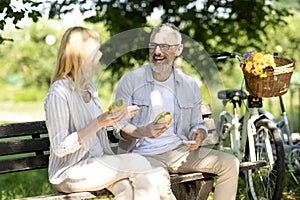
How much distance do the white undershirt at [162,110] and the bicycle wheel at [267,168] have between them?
87 centimetres

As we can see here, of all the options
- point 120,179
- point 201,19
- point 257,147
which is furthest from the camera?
point 201,19

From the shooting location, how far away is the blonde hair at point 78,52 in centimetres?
298

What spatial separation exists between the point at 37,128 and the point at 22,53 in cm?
1228

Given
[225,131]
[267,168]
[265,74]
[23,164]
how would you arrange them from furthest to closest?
[225,131] < [267,168] < [265,74] < [23,164]

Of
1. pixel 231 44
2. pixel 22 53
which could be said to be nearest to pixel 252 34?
pixel 231 44

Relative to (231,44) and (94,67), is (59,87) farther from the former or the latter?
(231,44)

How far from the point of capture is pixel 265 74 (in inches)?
145

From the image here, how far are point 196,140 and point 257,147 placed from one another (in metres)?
1.12

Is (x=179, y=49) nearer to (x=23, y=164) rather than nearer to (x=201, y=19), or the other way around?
(x=23, y=164)

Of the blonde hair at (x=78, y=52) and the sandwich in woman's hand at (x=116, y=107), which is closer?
the sandwich in woman's hand at (x=116, y=107)

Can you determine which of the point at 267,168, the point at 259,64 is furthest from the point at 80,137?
the point at 267,168

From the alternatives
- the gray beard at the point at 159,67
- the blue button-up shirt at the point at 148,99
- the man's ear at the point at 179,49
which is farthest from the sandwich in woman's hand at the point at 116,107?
the man's ear at the point at 179,49

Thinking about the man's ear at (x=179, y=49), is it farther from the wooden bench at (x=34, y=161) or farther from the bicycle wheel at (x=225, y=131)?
the bicycle wheel at (x=225, y=131)

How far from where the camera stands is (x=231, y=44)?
19.9ft
